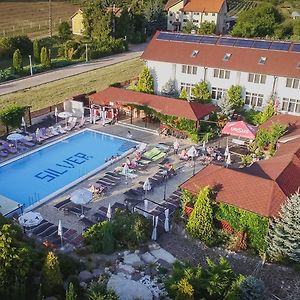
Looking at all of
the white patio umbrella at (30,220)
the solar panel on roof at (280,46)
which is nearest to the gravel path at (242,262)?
the white patio umbrella at (30,220)

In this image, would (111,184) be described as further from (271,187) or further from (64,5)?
(64,5)

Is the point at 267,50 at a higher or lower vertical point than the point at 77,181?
higher

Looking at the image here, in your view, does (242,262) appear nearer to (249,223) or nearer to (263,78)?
(249,223)

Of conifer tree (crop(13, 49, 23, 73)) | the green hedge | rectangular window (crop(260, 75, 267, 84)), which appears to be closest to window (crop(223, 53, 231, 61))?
rectangular window (crop(260, 75, 267, 84))

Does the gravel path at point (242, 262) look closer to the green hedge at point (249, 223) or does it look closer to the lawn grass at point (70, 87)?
the green hedge at point (249, 223)

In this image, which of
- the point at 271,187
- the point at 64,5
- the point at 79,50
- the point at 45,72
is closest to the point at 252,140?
the point at 271,187

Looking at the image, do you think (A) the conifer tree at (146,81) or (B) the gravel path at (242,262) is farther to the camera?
(A) the conifer tree at (146,81)

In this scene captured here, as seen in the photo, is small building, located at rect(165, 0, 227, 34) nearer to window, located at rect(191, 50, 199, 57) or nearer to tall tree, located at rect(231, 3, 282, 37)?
tall tree, located at rect(231, 3, 282, 37)
